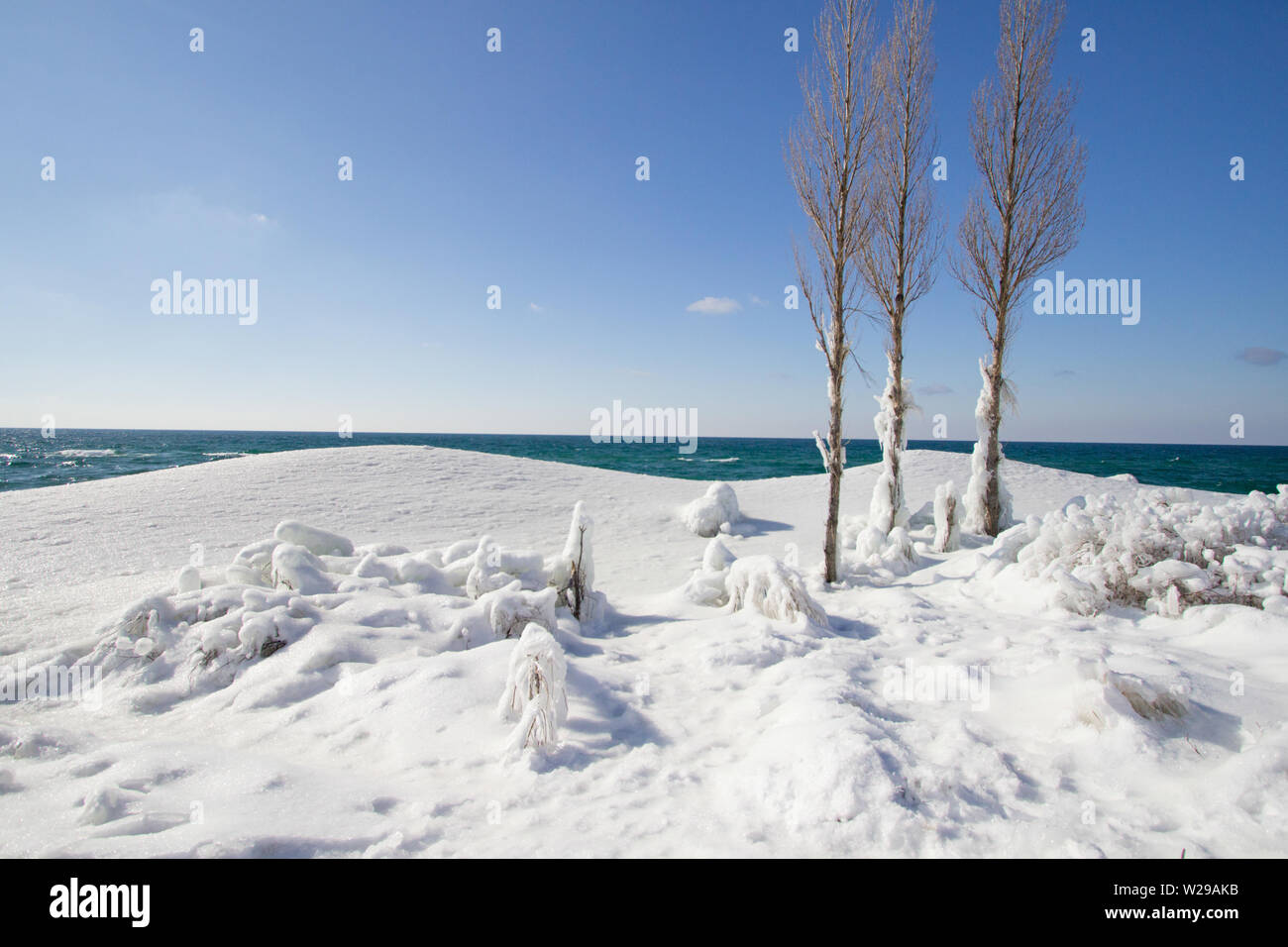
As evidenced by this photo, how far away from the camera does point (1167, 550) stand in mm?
5543

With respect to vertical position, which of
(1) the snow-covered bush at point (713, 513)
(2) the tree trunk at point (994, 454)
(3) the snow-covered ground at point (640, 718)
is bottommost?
(3) the snow-covered ground at point (640, 718)

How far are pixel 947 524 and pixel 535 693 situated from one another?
28.4 feet

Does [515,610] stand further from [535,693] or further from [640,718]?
[640,718]

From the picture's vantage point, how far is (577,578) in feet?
20.6

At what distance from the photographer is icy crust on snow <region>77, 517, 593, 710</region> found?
13.9 feet

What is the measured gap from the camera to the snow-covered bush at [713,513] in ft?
39.3

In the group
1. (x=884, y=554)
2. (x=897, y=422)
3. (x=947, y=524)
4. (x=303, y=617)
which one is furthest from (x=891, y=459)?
(x=303, y=617)

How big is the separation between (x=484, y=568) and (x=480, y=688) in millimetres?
2430

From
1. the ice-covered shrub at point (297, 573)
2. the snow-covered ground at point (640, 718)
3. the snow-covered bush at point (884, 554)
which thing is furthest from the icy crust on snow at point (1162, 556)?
the ice-covered shrub at point (297, 573)

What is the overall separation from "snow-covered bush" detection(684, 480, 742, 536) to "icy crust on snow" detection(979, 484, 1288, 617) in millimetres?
6153

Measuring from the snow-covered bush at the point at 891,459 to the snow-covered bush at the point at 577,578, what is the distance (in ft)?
19.7

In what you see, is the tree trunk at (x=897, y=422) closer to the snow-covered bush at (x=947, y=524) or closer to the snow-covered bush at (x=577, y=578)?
the snow-covered bush at (x=947, y=524)
